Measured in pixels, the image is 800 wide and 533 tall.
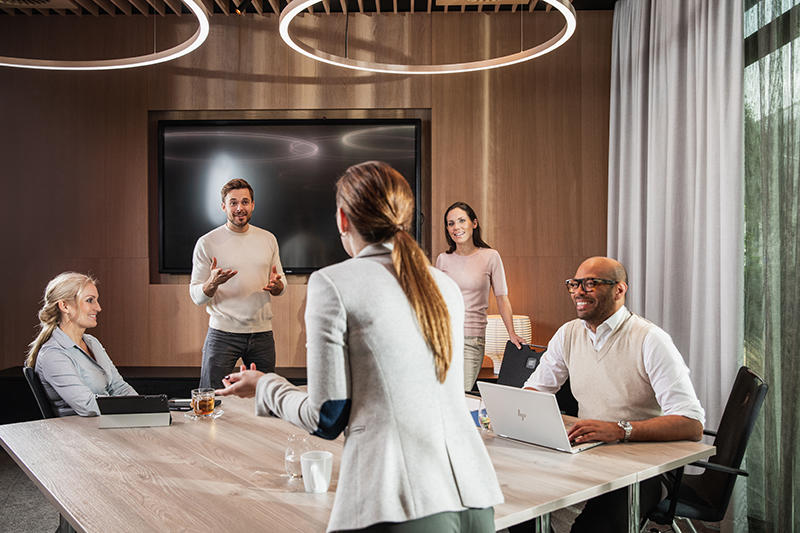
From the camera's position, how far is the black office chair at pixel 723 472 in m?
2.31

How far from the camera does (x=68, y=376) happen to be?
2633 millimetres

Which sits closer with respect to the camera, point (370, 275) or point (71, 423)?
point (370, 275)

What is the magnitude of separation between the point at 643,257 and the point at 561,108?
4.56 feet

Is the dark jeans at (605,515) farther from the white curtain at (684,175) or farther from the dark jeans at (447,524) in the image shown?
the white curtain at (684,175)

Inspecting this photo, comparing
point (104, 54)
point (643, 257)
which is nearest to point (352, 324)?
point (643, 257)

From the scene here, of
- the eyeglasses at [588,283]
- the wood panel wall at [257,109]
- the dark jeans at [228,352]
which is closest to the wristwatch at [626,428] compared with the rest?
the eyeglasses at [588,283]

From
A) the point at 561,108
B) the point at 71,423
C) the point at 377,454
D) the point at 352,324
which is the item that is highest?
the point at 561,108

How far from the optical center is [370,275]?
4.26 ft

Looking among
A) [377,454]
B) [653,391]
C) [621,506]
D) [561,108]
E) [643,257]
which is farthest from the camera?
[561,108]

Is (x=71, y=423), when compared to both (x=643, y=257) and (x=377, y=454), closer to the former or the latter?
(x=377, y=454)

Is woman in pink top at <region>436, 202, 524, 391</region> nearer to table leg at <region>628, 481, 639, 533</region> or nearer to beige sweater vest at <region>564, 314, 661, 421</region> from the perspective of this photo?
beige sweater vest at <region>564, 314, 661, 421</region>

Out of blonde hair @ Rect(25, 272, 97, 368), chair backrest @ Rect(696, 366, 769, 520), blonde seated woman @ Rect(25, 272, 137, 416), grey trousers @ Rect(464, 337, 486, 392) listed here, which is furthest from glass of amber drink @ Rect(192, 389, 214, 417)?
chair backrest @ Rect(696, 366, 769, 520)

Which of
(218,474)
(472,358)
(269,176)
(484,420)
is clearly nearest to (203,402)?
(218,474)

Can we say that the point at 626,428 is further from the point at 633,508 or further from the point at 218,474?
the point at 218,474
